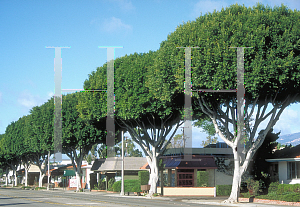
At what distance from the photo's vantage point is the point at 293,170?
37.7 metres

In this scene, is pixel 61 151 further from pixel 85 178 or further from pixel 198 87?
pixel 198 87

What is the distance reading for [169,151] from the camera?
54844mm

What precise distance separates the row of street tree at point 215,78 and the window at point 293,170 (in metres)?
6.44

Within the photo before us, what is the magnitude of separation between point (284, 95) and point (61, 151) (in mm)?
38416

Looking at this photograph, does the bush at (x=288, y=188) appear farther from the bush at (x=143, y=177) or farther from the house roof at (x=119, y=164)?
the house roof at (x=119, y=164)

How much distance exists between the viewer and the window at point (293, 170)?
37094mm

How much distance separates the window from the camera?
3709cm

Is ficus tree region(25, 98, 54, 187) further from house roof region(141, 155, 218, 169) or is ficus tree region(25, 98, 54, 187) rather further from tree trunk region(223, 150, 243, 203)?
tree trunk region(223, 150, 243, 203)

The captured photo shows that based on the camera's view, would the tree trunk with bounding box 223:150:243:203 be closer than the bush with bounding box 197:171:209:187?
Yes

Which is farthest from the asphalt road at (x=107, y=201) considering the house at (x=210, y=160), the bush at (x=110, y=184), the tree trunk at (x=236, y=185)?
the bush at (x=110, y=184)

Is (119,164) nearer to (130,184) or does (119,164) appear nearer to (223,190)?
(130,184)

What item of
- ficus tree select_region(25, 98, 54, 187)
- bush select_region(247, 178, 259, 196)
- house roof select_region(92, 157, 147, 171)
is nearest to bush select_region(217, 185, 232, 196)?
bush select_region(247, 178, 259, 196)

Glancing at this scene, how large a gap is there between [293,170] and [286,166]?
919 mm

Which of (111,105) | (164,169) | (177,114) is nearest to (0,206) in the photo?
(111,105)
